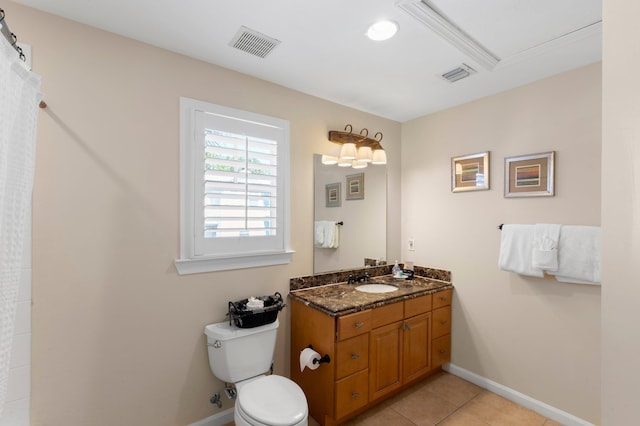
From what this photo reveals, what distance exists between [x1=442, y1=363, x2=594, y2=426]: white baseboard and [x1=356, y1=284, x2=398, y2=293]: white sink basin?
99 cm

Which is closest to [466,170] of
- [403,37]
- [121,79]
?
[403,37]

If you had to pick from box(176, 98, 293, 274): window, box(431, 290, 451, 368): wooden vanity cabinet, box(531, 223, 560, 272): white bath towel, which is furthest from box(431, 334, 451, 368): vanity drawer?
box(176, 98, 293, 274): window

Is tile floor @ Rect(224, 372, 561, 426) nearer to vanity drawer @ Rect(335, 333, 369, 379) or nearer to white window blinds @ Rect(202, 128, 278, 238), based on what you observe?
vanity drawer @ Rect(335, 333, 369, 379)

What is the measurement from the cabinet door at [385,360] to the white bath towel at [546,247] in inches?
42.7

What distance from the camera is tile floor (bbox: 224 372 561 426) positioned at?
2.05m

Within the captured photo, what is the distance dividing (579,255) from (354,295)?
5.07 ft

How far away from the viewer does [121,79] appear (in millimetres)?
1681

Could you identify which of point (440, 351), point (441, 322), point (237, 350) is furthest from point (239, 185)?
point (440, 351)

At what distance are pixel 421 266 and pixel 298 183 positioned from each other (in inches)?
62.2

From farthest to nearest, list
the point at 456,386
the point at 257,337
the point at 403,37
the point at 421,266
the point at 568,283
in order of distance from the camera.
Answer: the point at 421,266, the point at 456,386, the point at 568,283, the point at 257,337, the point at 403,37

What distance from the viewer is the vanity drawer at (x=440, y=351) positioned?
2.53m

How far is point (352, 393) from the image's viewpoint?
194 centimetres

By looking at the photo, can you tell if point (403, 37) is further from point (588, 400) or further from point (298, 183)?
point (588, 400)

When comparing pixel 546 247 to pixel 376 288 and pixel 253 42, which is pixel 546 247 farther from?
pixel 253 42
